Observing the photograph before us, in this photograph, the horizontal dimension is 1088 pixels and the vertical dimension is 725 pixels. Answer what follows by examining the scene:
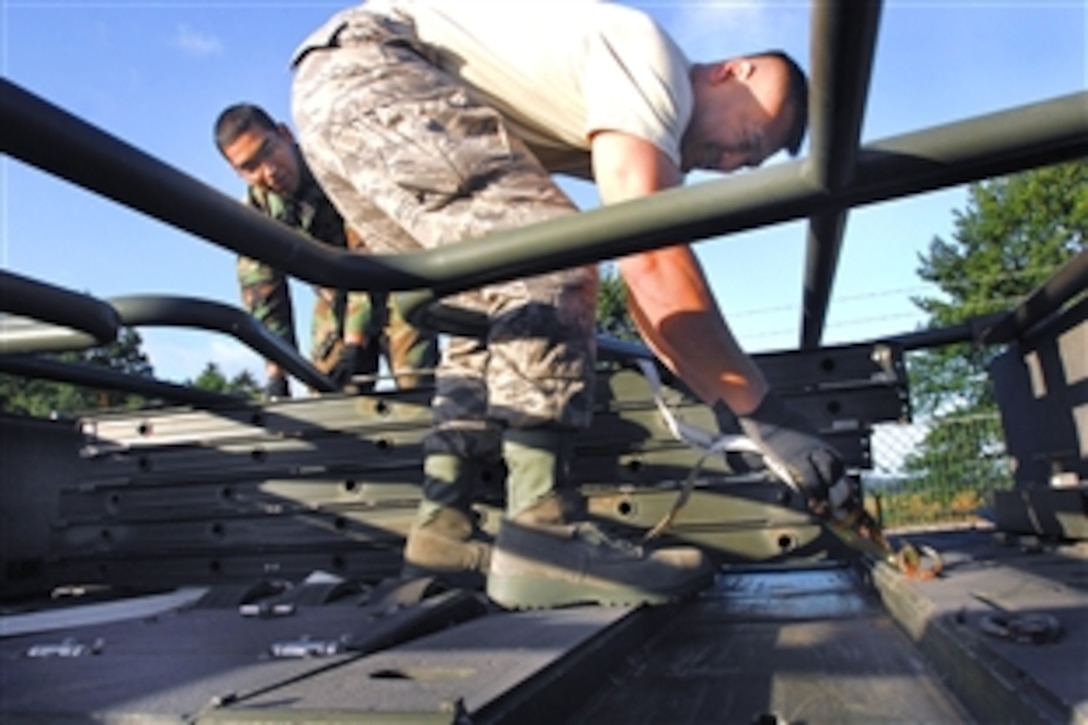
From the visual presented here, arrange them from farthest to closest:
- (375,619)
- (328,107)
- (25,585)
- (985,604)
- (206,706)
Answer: (25,585) < (328,107) < (375,619) < (985,604) < (206,706)

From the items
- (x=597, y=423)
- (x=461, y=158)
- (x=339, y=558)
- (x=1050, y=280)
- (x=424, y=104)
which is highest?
(x=424, y=104)

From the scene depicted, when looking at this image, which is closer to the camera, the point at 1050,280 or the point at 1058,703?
the point at 1058,703

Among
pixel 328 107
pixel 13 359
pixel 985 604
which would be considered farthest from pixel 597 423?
pixel 13 359

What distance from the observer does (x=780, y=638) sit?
1.46 metres

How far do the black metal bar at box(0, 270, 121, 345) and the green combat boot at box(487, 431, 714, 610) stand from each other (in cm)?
86

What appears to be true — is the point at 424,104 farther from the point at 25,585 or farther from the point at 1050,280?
the point at 25,585

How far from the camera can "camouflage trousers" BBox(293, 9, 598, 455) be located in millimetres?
1750

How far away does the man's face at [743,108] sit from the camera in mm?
1931

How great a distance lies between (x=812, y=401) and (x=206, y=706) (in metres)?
1.64

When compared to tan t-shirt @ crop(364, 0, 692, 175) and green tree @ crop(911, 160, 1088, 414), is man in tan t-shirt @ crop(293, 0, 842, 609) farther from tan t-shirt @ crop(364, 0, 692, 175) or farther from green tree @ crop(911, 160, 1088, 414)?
green tree @ crop(911, 160, 1088, 414)

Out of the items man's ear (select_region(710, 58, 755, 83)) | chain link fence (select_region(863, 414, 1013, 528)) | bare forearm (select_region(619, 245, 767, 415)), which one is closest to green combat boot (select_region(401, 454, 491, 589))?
bare forearm (select_region(619, 245, 767, 415))

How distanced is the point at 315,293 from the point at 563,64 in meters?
2.57

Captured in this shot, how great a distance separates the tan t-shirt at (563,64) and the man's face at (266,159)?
1.35m

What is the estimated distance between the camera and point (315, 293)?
4125 mm
